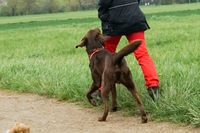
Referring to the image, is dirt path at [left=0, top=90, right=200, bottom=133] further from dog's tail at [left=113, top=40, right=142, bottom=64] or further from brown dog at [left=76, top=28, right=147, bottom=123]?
dog's tail at [left=113, top=40, right=142, bottom=64]

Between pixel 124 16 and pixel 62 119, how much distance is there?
1.71 m

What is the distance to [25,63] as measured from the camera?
11703 mm

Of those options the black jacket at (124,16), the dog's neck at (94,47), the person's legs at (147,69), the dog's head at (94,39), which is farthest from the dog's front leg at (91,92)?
the black jacket at (124,16)

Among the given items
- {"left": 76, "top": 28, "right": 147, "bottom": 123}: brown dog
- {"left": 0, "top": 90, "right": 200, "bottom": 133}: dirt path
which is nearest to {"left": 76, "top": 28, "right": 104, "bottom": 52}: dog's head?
{"left": 76, "top": 28, "right": 147, "bottom": 123}: brown dog

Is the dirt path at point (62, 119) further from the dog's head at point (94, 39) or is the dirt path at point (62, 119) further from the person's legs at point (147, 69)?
the dog's head at point (94, 39)

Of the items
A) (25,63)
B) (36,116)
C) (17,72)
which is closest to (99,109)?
(36,116)

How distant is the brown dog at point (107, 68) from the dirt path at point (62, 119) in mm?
237

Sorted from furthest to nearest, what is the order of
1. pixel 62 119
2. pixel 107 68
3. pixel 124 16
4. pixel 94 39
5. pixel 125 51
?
pixel 124 16
pixel 94 39
pixel 62 119
pixel 107 68
pixel 125 51

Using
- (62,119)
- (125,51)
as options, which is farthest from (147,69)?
(62,119)

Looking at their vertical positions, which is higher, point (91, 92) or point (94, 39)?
point (94, 39)

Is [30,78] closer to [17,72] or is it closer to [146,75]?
[17,72]

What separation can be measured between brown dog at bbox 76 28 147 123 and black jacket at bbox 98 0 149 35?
0.38 m

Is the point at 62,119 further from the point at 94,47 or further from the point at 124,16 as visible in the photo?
the point at 124,16

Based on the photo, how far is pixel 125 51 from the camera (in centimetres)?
656
